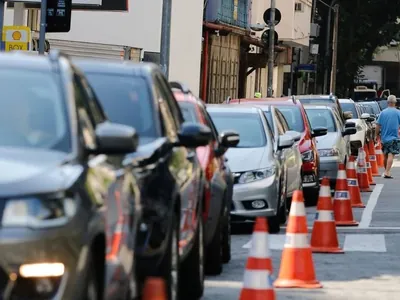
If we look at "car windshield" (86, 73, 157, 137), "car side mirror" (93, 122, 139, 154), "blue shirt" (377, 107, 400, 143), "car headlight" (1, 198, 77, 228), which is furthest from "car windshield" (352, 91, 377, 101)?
"car headlight" (1, 198, 77, 228)

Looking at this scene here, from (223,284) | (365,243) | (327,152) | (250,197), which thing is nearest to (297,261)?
(223,284)

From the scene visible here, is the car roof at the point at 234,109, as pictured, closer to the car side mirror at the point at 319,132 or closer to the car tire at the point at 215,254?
the car side mirror at the point at 319,132

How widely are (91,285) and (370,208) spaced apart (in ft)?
52.2

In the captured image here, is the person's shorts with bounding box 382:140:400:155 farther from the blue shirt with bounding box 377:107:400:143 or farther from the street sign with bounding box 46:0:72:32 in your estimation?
the street sign with bounding box 46:0:72:32

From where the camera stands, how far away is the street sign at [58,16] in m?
23.3

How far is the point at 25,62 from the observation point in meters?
7.96

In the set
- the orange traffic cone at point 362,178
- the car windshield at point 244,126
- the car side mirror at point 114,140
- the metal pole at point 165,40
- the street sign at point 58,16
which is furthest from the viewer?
the metal pole at point 165,40

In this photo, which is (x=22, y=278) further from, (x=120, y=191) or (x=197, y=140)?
(x=197, y=140)

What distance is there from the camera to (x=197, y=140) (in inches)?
386

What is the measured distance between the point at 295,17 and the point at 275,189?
5465 centimetres

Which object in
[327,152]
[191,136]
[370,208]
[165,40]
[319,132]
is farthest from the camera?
[165,40]

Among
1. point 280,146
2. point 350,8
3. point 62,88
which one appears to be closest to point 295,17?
point 350,8

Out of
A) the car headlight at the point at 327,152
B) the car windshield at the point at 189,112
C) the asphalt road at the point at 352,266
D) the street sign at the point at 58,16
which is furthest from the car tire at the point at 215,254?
the car headlight at the point at 327,152

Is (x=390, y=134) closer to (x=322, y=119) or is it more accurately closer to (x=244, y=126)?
(x=322, y=119)
